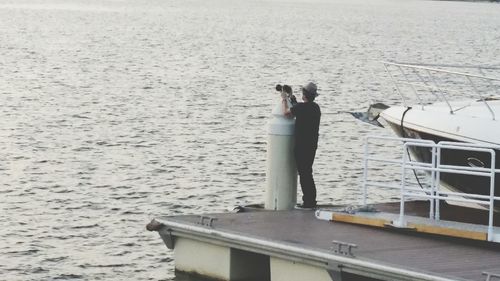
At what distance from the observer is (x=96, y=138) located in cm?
3372

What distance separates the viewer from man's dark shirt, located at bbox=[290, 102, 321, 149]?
55.0 ft

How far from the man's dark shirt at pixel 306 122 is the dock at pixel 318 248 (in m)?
0.94

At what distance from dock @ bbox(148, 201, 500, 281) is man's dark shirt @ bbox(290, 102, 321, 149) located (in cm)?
94

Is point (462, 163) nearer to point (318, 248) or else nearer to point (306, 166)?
point (306, 166)

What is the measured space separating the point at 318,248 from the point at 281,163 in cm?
302

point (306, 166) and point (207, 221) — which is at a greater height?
point (306, 166)

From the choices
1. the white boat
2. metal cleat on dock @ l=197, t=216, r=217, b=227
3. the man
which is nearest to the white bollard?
the man

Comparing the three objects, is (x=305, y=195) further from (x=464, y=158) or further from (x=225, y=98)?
(x=225, y=98)

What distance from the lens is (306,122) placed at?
55.0 ft

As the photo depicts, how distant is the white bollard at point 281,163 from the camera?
1703 centimetres

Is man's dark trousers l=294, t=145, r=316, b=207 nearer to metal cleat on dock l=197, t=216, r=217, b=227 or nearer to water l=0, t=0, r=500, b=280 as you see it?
metal cleat on dock l=197, t=216, r=217, b=227

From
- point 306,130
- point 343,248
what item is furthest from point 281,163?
point 343,248

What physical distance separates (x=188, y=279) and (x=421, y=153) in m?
4.16

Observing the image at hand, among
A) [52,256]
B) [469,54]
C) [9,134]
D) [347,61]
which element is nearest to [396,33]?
[469,54]
